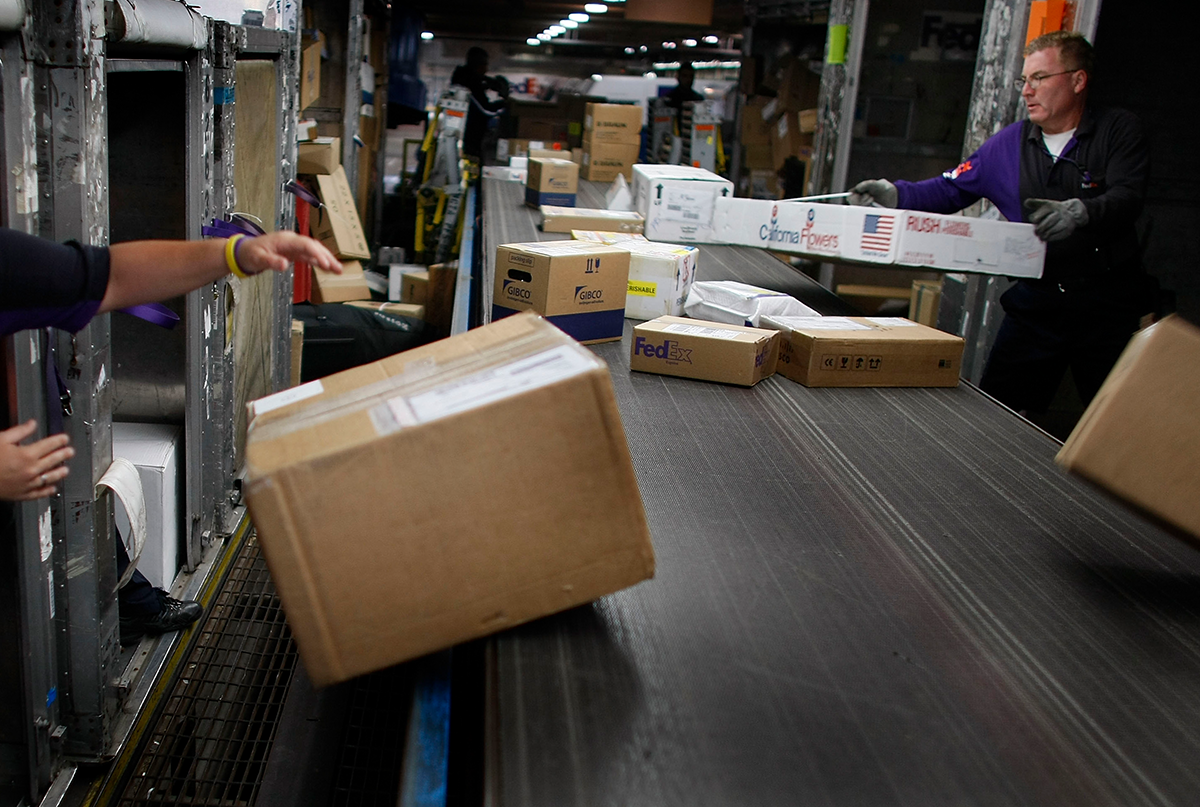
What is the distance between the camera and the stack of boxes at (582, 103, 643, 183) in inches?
249

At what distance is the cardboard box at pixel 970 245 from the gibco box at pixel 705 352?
0.71m

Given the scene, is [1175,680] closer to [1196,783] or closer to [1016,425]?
[1196,783]

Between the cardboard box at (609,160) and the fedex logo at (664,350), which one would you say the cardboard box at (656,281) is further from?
the cardboard box at (609,160)

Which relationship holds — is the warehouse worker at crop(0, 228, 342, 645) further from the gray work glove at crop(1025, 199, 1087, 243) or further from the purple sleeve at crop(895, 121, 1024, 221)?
the purple sleeve at crop(895, 121, 1024, 221)

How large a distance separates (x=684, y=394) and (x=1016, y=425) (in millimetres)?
782

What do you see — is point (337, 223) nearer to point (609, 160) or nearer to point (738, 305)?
point (609, 160)

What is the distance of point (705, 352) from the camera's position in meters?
2.43

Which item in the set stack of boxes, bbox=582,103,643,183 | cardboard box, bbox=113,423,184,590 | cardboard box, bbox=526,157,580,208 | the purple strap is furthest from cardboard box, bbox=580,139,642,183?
the purple strap

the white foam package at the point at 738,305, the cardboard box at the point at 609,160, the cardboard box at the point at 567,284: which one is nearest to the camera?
the cardboard box at the point at 567,284

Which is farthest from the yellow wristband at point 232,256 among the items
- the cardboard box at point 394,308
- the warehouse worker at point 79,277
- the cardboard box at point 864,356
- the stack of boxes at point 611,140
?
the stack of boxes at point 611,140

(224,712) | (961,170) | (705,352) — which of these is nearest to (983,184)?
(961,170)

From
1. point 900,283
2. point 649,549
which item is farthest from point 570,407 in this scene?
point 900,283

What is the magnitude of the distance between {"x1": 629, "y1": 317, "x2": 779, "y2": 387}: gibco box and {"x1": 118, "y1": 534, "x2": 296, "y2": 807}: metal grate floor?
3.75ft

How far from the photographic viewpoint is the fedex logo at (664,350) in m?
2.45
